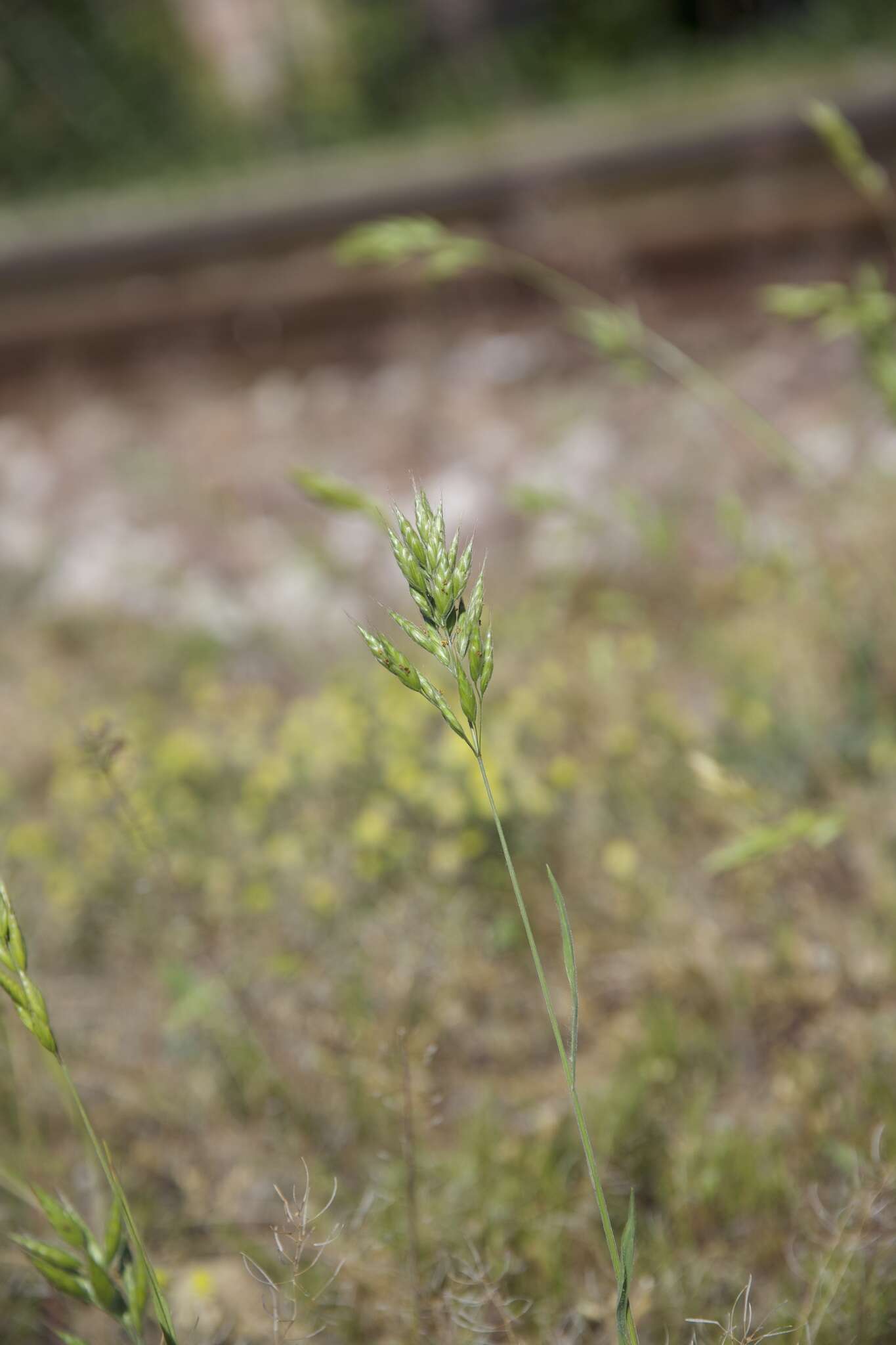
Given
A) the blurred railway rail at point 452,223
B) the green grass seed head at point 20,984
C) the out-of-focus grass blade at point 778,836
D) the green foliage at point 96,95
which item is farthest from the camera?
the green foliage at point 96,95

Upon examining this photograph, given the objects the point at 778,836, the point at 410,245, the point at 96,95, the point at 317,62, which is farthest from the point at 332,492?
the point at 96,95

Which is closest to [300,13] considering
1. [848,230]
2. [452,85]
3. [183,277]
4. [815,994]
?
[452,85]

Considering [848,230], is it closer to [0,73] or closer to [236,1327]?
[236,1327]

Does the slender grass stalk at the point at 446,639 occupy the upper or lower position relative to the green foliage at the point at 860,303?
lower

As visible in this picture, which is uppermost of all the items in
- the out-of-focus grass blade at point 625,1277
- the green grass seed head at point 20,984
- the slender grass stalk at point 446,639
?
the slender grass stalk at point 446,639

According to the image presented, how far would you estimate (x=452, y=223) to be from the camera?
451 cm

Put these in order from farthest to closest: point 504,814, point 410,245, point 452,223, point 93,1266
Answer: point 452,223 < point 504,814 < point 410,245 < point 93,1266

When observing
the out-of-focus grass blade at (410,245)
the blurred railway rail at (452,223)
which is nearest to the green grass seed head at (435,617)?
the out-of-focus grass blade at (410,245)

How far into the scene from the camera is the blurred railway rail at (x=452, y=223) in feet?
12.8

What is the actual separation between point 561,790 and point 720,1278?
35.7 inches

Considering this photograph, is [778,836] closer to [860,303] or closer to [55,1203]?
[55,1203]

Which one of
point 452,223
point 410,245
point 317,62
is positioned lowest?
point 410,245

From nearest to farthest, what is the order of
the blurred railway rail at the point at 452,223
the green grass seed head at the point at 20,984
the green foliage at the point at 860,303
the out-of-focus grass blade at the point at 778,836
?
the green grass seed head at the point at 20,984
the out-of-focus grass blade at the point at 778,836
the green foliage at the point at 860,303
the blurred railway rail at the point at 452,223

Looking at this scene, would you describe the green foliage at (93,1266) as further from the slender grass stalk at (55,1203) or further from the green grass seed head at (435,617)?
the green grass seed head at (435,617)
